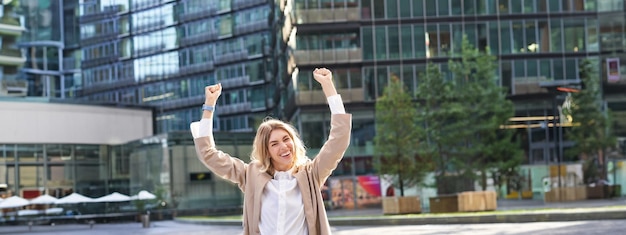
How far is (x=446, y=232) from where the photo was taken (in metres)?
30.0

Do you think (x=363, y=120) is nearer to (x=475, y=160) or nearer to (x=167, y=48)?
(x=475, y=160)

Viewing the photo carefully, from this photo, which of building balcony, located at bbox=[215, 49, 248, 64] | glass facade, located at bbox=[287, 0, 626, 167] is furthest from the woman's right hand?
building balcony, located at bbox=[215, 49, 248, 64]

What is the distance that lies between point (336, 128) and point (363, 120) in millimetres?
59690

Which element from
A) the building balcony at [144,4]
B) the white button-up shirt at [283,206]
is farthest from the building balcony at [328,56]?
the white button-up shirt at [283,206]

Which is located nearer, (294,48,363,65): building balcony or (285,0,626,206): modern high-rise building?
(285,0,626,206): modern high-rise building

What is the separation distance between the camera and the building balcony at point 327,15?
6544 centimetres

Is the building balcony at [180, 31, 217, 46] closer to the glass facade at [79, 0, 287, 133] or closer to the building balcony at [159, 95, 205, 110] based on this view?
the glass facade at [79, 0, 287, 133]

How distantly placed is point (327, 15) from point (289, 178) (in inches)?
2341

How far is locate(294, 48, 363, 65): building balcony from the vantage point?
6606cm

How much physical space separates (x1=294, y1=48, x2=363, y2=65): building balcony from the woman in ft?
196

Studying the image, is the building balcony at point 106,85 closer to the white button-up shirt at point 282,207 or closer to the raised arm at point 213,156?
the raised arm at point 213,156

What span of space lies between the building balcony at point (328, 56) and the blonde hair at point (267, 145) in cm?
5971

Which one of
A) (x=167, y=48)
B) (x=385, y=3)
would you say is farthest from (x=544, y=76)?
(x=167, y=48)

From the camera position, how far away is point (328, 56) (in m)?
66.3
